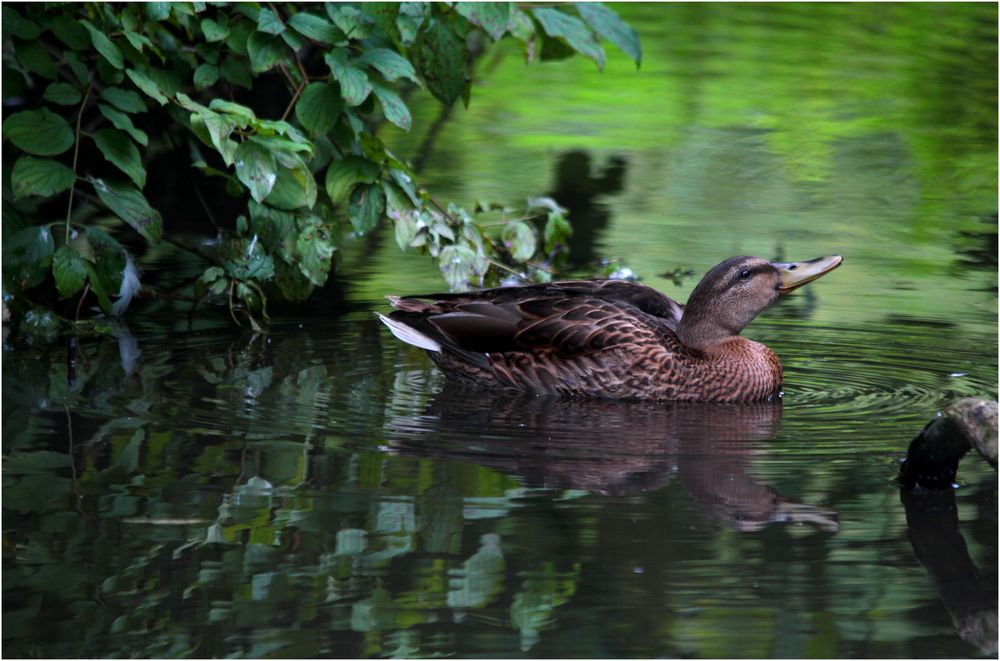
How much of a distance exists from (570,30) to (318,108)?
4.73ft

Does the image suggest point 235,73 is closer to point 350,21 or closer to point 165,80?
point 165,80

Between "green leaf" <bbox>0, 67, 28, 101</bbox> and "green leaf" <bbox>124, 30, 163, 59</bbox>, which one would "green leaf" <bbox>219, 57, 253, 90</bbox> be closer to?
"green leaf" <bbox>124, 30, 163, 59</bbox>

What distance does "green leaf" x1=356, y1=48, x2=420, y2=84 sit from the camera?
7848 mm

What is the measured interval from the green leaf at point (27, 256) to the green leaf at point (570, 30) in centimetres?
278

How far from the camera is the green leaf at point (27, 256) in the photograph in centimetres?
841

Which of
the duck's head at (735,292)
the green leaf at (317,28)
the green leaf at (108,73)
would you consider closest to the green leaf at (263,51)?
the green leaf at (317,28)

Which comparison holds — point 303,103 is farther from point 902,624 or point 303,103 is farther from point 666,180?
point 666,180

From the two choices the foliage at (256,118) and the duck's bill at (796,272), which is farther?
the duck's bill at (796,272)

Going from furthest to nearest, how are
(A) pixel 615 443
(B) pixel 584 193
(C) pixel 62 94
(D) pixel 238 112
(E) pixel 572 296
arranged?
(B) pixel 584 193
(E) pixel 572 296
(C) pixel 62 94
(D) pixel 238 112
(A) pixel 615 443

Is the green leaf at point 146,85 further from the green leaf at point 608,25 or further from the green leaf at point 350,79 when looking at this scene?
the green leaf at point 608,25

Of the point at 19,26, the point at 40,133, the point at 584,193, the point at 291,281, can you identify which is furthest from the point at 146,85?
the point at 584,193

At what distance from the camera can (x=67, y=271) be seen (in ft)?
27.1

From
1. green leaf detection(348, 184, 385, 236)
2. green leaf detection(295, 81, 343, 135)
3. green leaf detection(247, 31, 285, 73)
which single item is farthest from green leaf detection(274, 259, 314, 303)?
green leaf detection(247, 31, 285, 73)

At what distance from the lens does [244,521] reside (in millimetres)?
6043
